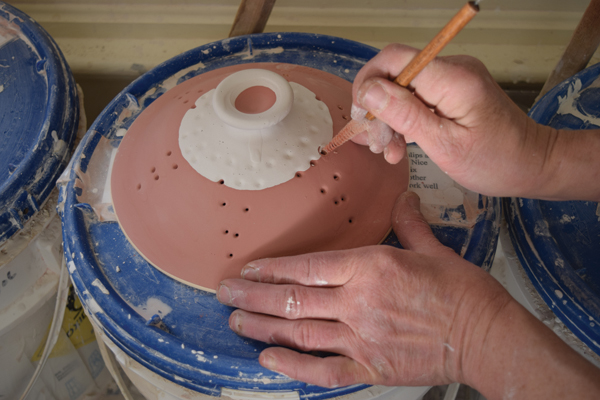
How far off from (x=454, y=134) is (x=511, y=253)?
43 centimetres

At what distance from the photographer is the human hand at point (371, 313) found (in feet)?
1.99

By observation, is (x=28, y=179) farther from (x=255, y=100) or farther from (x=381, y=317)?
(x=381, y=317)

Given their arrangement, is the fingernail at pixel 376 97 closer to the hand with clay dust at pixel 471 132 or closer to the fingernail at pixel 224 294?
the hand with clay dust at pixel 471 132

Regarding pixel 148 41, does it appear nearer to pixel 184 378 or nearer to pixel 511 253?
pixel 184 378

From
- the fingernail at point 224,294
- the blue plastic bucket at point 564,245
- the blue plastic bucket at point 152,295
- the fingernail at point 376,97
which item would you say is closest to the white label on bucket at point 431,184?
the blue plastic bucket at point 152,295

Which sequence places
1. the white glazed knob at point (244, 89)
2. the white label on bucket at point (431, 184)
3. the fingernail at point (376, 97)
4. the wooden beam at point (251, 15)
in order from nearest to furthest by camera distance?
the fingernail at point (376, 97) < the white glazed knob at point (244, 89) < the white label on bucket at point (431, 184) < the wooden beam at point (251, 15)

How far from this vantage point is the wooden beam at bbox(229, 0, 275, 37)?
108 centimetres

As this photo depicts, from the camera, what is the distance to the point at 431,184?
2.74ft

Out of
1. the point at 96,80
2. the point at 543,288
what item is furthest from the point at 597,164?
the point at 96,80

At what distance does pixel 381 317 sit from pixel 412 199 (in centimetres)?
24

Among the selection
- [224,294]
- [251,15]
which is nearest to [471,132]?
[224,294]

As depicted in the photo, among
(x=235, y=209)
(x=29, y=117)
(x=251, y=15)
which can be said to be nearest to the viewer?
(x=235, y=209)

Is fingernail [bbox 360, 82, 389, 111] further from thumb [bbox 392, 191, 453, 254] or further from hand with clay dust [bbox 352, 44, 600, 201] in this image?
thumb [bbox 392, 191, 453, 254]

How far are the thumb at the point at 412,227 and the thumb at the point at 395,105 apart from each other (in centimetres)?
17
